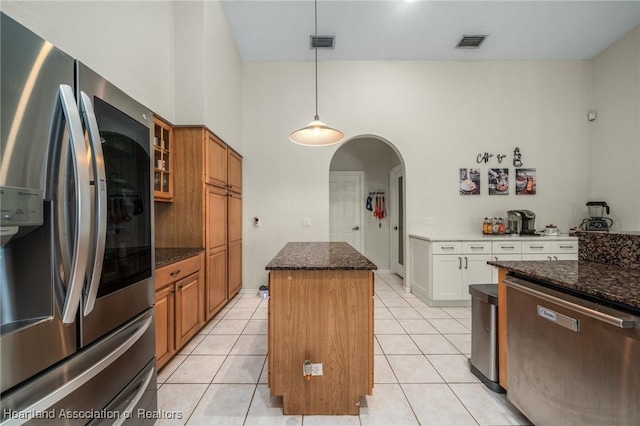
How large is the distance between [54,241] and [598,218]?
5.64 m

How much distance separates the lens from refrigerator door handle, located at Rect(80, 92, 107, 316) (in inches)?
35.5

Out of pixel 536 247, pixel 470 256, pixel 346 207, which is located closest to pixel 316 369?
pixel 470 256

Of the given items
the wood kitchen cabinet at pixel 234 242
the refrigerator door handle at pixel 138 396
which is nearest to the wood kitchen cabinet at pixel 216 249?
the wood kitchen cabinet at pixel 234 242

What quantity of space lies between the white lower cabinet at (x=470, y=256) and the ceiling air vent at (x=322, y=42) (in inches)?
122

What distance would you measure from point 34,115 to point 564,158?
19.1ft

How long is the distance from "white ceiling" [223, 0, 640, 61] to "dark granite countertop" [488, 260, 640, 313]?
10.4 feet

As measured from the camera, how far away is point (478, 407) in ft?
5.60

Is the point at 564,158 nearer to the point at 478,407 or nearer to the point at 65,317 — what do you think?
the point at 478,407

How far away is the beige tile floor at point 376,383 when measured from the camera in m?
1.61

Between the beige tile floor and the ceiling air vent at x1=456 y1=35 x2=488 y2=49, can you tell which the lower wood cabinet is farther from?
Answer: the ceiling air vent at x1=456 y1=35 x2=488 y2=49

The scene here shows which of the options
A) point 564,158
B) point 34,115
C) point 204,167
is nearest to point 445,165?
point 564,158

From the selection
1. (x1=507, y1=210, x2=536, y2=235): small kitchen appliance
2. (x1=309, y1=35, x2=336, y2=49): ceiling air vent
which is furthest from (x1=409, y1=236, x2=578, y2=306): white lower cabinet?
(x1=309, y1=35, x2=336, y2=49): ceiling air vent

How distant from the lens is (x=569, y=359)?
3.97 feet

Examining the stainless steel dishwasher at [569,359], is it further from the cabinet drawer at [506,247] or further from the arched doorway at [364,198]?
the arched doorway at [364,198]
